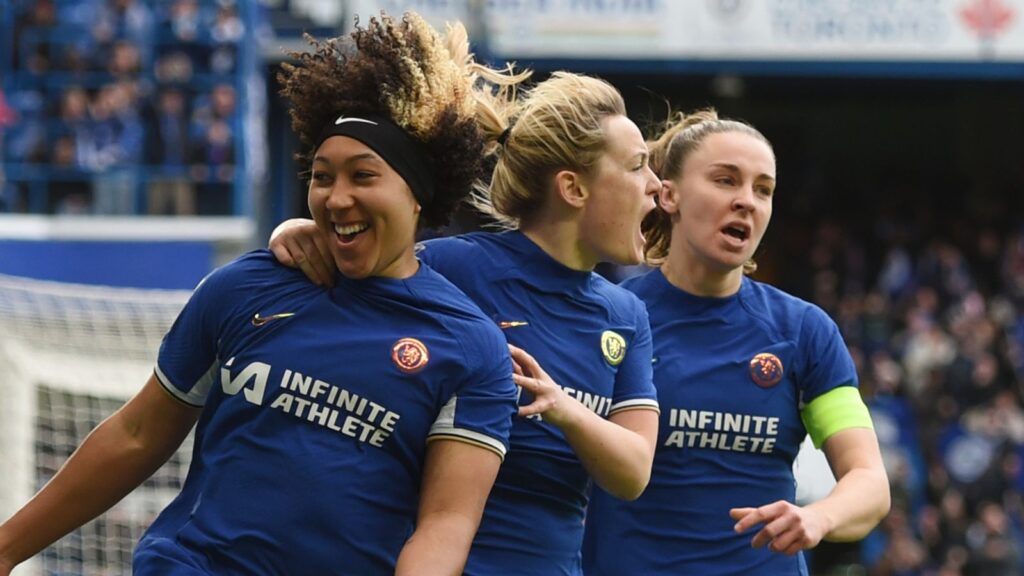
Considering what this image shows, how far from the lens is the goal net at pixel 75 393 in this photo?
7.46 meters

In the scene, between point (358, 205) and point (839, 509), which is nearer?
point (358, 205)

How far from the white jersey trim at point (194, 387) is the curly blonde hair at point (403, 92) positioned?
18.8 inches

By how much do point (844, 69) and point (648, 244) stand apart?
15638 mm

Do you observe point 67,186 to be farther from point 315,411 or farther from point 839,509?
point 315,411

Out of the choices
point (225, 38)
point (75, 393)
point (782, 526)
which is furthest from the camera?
point (225, 38)

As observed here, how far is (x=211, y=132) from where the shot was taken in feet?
48.5

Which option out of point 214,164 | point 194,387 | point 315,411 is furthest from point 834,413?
point 214,164

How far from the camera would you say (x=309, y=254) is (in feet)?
11.2

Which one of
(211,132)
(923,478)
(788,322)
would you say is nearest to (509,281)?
(788,322)

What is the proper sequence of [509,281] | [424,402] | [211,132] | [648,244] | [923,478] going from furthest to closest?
[923,478], [211,132], [648,244], [509,281], [424,402]

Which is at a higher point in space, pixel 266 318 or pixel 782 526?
pixel 266 318

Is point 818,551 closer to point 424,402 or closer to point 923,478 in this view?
point 923,478

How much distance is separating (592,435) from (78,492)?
3.31ft

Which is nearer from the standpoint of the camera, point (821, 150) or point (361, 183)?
point (361, 183)
